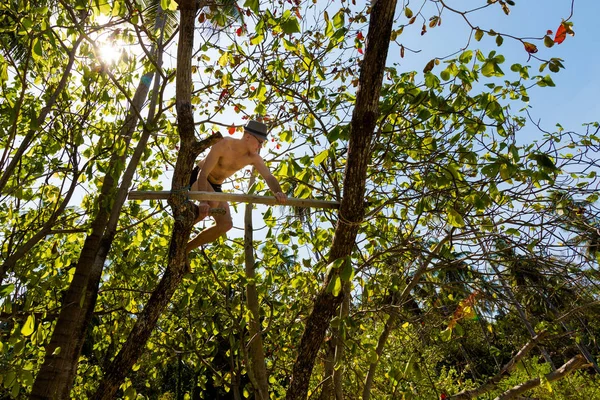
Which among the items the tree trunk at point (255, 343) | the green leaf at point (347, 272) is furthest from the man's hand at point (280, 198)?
the tree trunk at point (255, 343)

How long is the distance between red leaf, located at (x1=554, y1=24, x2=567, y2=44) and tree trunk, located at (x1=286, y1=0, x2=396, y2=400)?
40.1 inches

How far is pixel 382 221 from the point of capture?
4922 mm

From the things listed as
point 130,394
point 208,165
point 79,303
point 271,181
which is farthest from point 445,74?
point 130,394

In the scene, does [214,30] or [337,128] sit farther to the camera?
[214,30]

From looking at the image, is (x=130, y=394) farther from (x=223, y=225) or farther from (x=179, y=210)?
(x=179, y=210)

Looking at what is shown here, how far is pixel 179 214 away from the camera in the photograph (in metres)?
3.10

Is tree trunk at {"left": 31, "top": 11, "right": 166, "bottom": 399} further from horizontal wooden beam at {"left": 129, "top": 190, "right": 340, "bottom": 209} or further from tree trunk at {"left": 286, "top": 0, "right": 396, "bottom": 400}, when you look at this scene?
tree trunk at {"left": 286, "top": 0, "right": 396, "bottom": 400}

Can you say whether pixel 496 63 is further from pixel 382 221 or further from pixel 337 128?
pixel 382 221

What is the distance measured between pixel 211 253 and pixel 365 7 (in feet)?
11.8

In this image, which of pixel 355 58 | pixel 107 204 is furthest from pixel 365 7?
pixel 107 204

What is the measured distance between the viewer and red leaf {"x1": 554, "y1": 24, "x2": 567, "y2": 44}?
2.75 meters

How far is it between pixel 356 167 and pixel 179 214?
125 cm

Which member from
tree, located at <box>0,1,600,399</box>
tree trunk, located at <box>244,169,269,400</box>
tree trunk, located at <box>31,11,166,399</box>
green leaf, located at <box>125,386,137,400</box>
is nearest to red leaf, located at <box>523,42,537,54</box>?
tree, located at <box>0,1,600,399</box>

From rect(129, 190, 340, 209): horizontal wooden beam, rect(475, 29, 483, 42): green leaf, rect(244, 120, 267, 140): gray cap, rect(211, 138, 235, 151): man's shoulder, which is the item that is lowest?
rect(129, 190, 340, 209): horizontal wooden beam
